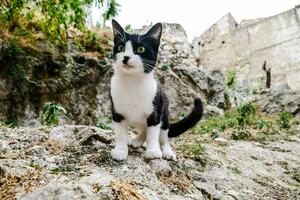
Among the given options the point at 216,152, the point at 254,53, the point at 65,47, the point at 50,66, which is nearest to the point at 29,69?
the point at 50,66

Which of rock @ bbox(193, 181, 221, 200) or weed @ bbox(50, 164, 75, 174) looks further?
rock @ bbox(193, 181, 221, 200)

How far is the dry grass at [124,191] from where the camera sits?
2223 mm

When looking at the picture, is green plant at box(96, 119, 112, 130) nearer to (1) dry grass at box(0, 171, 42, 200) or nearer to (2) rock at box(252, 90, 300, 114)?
(1) dry grass at box(0, 171, 42, 200)

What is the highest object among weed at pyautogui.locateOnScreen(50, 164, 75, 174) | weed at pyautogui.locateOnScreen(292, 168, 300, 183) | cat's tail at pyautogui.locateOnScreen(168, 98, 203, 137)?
cat's tail at pyautogui.locateOnScreen(168, 98, 203, 137)

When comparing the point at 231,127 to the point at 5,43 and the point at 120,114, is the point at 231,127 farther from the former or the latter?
the point at 120,114

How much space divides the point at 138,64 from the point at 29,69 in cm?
460

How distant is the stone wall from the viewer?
2322 cm

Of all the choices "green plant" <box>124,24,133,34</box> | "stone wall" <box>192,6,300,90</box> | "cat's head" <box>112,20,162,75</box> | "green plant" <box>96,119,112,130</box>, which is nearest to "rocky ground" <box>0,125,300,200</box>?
"cat's head" <box>112,20,162,75</box>

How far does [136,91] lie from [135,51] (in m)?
0.30

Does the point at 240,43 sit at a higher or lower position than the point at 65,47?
higher

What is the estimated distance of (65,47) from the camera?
7570 millimetres

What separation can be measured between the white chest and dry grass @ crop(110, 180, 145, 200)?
2.16 ft

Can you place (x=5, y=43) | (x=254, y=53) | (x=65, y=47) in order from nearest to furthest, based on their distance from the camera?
(x=5, y=43) < (x=65, y=47) < (x=254, y=53)

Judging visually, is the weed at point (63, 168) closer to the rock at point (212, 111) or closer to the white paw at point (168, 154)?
the white paw at point (168, 154)
